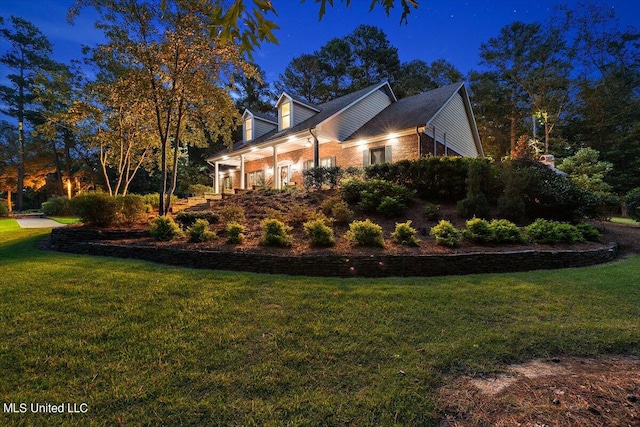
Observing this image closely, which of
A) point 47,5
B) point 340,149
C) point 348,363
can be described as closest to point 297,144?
point 340,149

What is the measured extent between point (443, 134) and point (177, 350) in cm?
1493

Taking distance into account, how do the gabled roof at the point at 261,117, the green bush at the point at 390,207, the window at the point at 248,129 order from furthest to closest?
the window at the point at 248,129, the gabled roof at the point at 261,117, the green bush at the point at 390,207

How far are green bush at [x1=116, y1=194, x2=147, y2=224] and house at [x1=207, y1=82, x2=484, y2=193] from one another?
7.79 metres

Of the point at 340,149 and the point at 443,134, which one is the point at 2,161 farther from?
the point at 443,134

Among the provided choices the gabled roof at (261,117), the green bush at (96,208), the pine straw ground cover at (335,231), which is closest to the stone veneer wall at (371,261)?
the pine straw ground cover at (335,231)

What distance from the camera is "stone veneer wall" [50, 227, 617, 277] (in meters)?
5.15

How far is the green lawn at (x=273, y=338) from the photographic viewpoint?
2.00 meters

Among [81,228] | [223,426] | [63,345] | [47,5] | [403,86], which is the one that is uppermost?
[47,5]

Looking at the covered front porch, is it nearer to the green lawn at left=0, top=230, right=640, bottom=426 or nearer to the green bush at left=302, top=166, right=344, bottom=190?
the green bush at left=302, top=166, right=344, bottom=190

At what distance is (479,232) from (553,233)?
1.84m

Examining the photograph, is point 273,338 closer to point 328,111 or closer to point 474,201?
point 474,201

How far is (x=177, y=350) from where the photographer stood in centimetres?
262

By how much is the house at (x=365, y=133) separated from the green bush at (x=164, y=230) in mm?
8165

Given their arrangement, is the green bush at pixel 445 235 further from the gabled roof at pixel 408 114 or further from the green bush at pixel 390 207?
the gabled roof at pixel 408 114
